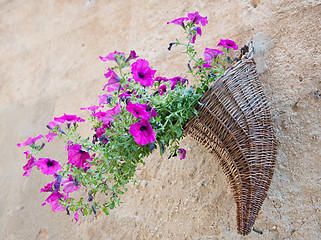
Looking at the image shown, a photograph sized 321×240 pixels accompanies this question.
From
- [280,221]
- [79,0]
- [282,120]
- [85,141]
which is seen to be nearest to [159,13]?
[79,0]

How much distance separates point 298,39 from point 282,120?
11.6 inches

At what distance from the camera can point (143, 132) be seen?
2.54ft

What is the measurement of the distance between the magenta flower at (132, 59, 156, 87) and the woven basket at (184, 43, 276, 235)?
151 millimetres

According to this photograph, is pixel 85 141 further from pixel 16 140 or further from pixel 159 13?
pixel 16 140

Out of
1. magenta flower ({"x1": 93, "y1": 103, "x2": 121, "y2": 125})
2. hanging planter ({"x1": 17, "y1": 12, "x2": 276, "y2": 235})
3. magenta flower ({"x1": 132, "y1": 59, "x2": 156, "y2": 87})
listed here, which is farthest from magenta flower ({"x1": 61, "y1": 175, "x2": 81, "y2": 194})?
magenta flower ({"x1": 132, "y1": 59, "x2": 156, "y2": 87})

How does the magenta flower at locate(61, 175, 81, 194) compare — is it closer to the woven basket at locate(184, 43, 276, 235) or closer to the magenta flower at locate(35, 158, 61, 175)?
the magenta flower at locate(35, 158, 61, 175)

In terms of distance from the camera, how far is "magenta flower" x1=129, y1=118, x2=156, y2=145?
0.77 m

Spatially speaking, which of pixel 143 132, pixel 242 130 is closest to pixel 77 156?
pixel 143 132

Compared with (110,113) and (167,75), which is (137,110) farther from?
(167,75)

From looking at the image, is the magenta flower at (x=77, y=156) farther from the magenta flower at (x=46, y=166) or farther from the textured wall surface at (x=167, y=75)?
the textured wall surface at (x=167, y=75)

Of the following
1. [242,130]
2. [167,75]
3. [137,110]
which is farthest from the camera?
[167,75]

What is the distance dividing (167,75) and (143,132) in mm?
719

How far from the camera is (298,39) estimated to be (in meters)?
1.13

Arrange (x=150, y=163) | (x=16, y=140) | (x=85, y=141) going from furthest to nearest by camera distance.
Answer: (x=16, y=140) → (x=150, y=163) → (x=85, y=141)
